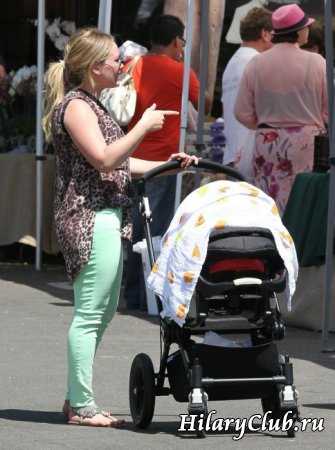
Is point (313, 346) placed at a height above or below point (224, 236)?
below

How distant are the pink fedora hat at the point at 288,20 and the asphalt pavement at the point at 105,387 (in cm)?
209

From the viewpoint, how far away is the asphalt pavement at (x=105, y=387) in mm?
6660

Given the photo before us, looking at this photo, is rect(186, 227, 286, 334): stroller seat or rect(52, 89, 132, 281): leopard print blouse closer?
rect(186, 227, 286, 334): stroller seat

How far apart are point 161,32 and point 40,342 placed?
2.92 metres

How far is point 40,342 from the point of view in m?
9.82

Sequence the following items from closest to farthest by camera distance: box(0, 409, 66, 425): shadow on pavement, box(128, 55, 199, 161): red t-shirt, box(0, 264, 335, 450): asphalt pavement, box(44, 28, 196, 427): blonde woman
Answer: box(0, 264, 335, 450): asphalt pavement, box(44, 28, 196, 427): blonde woman, box(0, 409, 66, 425): shadow on pavement, box(128, 55, 199, 161): red t-shirt

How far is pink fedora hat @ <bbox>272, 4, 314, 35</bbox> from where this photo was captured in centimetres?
1093

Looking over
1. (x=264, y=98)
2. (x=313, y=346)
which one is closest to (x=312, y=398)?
(x=313, y=346)

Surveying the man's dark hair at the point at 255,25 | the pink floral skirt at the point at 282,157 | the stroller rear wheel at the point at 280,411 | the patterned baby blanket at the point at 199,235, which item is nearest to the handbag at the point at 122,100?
the pink floral skirt at the point at 282,157

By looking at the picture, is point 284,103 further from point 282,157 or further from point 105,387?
point 105,387

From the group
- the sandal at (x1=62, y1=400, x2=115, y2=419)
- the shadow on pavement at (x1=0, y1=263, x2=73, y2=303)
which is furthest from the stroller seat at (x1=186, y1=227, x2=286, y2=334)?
the shadow on pavement at (x1=0, y1=263, x2=73, y2=303)

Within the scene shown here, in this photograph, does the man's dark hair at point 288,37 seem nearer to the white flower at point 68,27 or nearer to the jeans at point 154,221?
the jeans at point 154,221

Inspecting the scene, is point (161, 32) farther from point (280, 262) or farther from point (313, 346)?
point (280, 262)

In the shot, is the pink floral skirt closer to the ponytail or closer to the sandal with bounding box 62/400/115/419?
the ponytail
